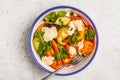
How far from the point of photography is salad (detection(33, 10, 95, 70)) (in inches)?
43.9

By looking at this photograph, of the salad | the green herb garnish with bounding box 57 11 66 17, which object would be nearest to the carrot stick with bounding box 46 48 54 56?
the salad

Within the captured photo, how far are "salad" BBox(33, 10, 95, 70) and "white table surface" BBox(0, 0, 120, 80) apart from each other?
0.18 ft

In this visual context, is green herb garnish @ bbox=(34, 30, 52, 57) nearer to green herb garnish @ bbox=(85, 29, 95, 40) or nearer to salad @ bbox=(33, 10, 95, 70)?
salad @ bbox=(33, 10, 95, 70)

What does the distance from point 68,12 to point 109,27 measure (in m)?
0.16

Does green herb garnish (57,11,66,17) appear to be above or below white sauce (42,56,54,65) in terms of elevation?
above

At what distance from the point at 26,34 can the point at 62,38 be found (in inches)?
5.3

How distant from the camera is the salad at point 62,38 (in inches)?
43.9

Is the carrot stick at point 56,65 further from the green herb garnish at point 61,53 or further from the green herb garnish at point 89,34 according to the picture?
the green herb garnish at point 89,34

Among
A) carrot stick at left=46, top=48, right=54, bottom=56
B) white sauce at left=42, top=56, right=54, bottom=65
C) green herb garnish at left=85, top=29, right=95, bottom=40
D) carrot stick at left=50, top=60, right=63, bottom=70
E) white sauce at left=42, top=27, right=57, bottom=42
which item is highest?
white sauce at left=42, top=27, right=57, bottom=42

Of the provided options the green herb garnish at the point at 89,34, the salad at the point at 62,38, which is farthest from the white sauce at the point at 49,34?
the green herb garnish at the point at 89,34

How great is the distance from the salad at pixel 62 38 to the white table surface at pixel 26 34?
0.06 metres

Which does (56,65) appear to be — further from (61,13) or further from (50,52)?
(61,13)

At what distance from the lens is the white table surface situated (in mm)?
1162

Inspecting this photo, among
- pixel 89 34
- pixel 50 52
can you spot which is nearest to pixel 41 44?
pixel 50 52
